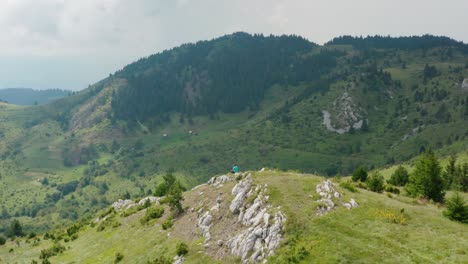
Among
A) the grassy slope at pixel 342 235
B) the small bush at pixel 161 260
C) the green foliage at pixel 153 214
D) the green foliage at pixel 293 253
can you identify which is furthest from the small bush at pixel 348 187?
the green foliage at pixel 153 214

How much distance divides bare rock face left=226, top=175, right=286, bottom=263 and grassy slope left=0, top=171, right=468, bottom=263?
1332 millimetres

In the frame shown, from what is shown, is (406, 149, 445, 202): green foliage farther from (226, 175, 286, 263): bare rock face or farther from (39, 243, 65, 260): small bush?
(39, 243, 65, 260): small bush

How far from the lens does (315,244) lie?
4097cm

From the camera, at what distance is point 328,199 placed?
50.2 metres

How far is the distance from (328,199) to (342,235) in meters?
8.37

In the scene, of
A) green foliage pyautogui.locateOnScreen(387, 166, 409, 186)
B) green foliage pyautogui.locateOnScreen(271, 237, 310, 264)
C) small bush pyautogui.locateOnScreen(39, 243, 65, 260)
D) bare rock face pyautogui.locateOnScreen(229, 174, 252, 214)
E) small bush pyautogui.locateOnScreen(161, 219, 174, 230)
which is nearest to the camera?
green foliage pyautogui.locateOnScreen(271, 237, 310, 264)

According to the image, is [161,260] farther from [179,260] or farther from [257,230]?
[257,230]

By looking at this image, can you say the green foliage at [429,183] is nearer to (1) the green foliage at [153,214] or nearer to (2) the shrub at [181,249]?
(2) the shrub at [181,249]

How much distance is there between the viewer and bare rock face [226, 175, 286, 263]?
4366 centimetres

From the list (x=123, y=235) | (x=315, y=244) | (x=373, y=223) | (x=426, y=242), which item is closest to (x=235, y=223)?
(x=315, y=244)

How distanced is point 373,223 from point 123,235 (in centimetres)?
5029

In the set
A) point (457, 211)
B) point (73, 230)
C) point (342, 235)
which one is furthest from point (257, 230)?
point (73, 230)

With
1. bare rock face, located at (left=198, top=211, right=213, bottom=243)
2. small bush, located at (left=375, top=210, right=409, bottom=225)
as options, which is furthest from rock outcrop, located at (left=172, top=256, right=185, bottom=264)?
small bush, located at (left=375, top=210, right=409, bottom=225)

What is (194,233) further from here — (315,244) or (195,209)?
(315,244)
